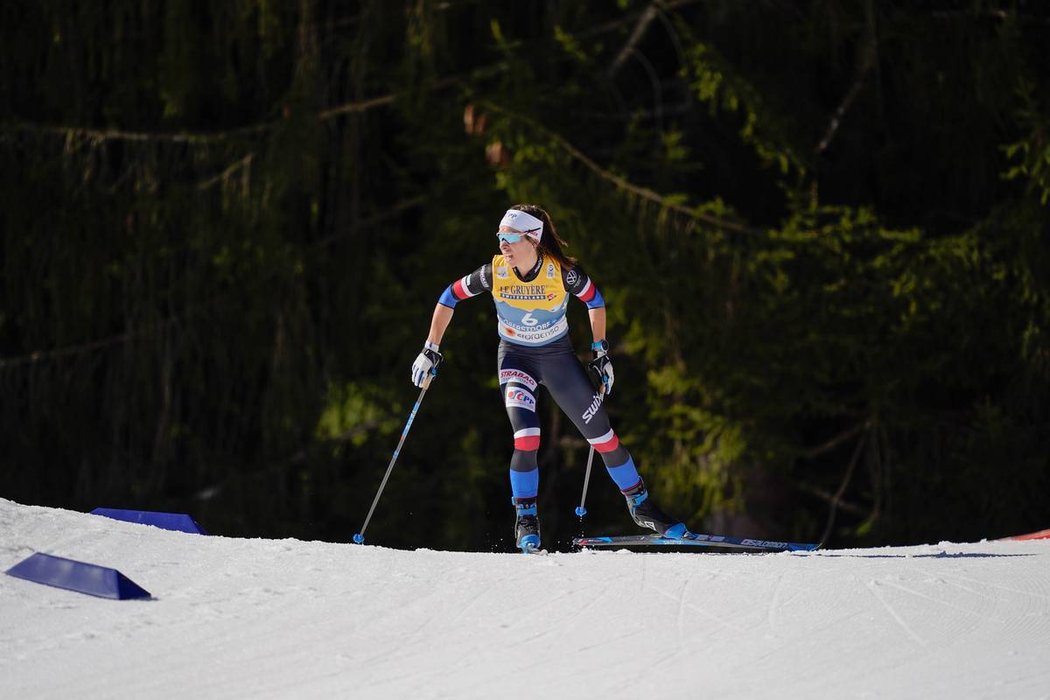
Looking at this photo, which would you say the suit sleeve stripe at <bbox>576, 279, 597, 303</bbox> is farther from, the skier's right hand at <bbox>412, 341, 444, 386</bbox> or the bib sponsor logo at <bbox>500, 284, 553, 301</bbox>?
the skier's right hand at <bbox>412, 341, 444, 386</bbox>

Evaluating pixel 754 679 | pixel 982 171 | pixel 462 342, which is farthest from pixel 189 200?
pixel 754 679

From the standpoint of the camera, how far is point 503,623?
199 inches

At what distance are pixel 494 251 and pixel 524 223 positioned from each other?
4772 mm

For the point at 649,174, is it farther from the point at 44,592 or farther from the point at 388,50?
the point at 44,592

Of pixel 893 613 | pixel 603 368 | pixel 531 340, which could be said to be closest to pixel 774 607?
pixel 893 613

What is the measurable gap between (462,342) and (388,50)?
2764 mm

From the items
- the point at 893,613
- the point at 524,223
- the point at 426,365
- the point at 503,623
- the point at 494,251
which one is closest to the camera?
the point at 503,623

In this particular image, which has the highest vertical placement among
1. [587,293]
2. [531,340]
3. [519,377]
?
[587,293]

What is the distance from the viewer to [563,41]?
10.9 metres

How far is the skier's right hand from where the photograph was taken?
22.5ft

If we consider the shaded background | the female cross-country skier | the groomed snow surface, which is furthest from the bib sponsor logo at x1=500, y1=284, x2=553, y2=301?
the shaded background

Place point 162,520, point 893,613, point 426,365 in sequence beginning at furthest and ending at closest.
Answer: point 162,520, point 426,365, point 893,613

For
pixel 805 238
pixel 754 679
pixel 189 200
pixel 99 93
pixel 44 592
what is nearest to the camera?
pixel 754 679

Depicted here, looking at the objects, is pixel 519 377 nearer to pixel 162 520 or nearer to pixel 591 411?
pixel 591 411
